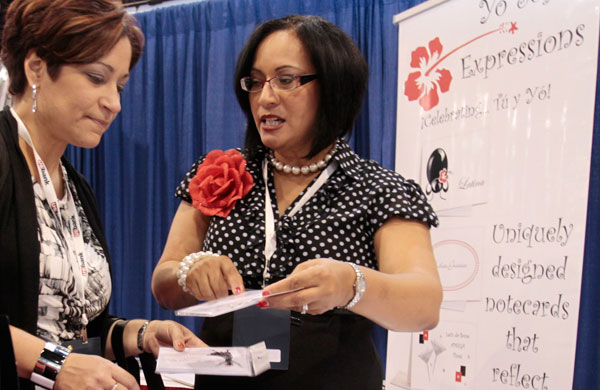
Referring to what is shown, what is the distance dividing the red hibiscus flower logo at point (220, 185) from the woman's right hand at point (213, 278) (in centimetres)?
24

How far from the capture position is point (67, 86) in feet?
4.53

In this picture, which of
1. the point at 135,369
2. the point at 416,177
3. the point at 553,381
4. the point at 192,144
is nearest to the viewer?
the point at 135,369

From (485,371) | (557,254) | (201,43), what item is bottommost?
(485,371)

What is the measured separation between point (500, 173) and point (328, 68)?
155cm

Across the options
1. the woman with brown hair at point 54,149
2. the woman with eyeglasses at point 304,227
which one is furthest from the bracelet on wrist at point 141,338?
the woman with eyeglasses at point 304,227

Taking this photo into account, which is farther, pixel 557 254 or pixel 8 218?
pixel 557 254

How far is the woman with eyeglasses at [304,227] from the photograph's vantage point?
1270 millimetres

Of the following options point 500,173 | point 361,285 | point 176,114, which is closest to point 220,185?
point 361,285

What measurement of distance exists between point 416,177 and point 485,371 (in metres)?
1.02

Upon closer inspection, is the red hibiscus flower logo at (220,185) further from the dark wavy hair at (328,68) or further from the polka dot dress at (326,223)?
the dark wavy hair at (328,68)

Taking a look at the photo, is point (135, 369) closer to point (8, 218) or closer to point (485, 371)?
point (8, 218)

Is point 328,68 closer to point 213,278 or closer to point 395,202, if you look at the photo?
Result: point 395,202

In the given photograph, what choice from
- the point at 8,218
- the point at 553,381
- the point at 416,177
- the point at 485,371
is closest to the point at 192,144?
the point at 416,177

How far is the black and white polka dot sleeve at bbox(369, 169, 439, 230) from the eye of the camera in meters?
1.42
